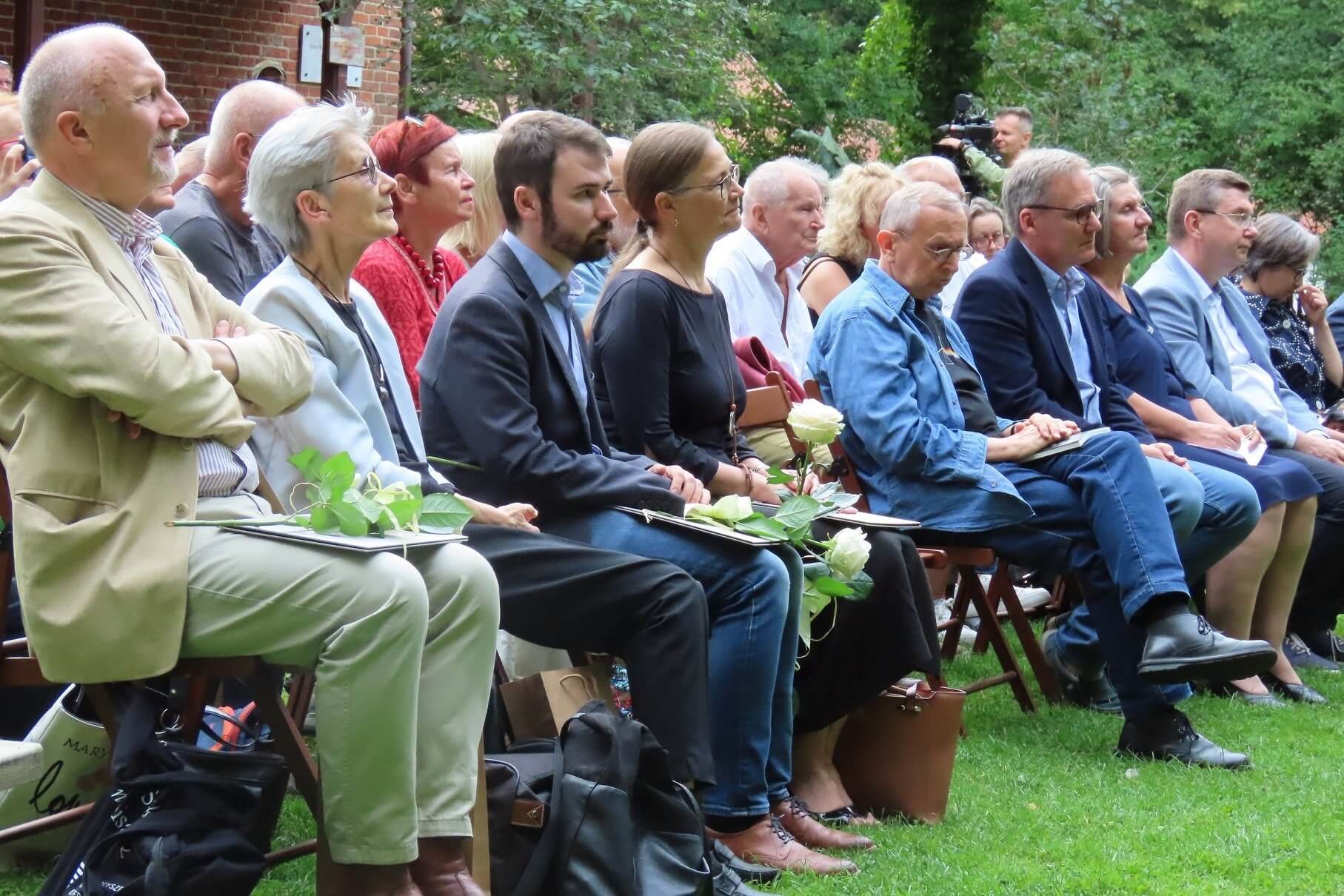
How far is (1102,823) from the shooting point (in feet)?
13.5

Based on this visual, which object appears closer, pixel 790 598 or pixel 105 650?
pixel 105 650

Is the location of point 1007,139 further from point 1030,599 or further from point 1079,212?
point 1079,212

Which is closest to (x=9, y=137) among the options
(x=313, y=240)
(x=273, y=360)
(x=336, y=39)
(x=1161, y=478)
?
(x=313, y=240)

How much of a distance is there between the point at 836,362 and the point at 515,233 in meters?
1.32

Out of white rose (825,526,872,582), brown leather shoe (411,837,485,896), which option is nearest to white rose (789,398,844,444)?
white rose (825,526,872,582)

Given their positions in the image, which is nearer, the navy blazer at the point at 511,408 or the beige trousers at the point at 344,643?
the beige trousers at the point at 344,643

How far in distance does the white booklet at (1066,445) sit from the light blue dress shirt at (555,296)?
1.75 meters

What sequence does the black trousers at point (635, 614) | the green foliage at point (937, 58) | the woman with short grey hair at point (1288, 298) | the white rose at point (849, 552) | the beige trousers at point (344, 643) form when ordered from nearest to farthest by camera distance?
the beige trousers at point (344, 643) < the black trousers at point (635, 614) < the white rose at point (849, 552) < the woman with short grey hair at point (1288, 298) < the green foliage at point (937, 58)

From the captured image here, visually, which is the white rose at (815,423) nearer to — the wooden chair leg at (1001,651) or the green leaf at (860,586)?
the green leaf at (860,586)

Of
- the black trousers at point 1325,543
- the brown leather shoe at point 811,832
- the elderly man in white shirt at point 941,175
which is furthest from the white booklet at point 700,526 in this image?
the black trousers at point 1325,543

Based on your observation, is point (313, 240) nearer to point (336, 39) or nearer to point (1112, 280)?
point (1112, 280)

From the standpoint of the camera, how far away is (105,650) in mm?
2730

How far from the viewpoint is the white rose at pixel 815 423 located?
4047 mm

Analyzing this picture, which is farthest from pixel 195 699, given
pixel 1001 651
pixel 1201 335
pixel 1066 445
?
pixel 1201 335
